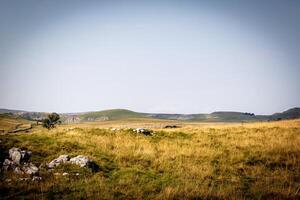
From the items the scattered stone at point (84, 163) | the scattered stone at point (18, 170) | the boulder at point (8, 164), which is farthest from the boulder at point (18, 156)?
the scattered stone at point (84, 163)

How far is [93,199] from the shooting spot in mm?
7945

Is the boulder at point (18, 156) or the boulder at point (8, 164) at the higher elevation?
the boulder at point (18, 156)

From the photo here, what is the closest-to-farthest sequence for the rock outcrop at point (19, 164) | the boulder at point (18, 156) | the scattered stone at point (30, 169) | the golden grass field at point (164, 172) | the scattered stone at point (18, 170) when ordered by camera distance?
the golden grass field at point (164, 172) < the scattered stone at point (30, 169) < the scattered stone at point (18, 170) < the rock outcrop at point (19, 164) < the boulder at point (18, 156)

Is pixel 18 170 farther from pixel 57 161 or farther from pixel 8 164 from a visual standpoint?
pixel 57 161

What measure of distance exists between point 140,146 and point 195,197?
9.27 m

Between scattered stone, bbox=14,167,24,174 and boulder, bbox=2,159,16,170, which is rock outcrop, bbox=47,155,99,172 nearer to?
scattered stone, bbox=14,167,24,174

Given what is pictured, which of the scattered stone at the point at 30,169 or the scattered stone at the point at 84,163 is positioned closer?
the scattered stone at the point at 30,169

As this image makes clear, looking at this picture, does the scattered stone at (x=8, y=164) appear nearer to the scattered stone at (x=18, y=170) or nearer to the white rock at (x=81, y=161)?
the scattered stone at (x=18, y=170)

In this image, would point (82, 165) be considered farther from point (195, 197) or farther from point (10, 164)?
point (195, 197)

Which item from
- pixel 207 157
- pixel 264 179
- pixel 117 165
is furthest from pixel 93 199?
pixel 207 157

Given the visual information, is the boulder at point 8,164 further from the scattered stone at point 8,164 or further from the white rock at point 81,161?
the white rock at point 81,161

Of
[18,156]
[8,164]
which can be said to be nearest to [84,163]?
[18,156]

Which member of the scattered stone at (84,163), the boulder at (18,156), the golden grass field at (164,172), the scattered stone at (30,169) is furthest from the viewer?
the boulder at (18,156)

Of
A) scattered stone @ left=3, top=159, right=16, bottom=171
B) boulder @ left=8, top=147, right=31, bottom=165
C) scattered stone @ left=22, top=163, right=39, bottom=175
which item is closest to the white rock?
scattered stone @ left=22, top=163, right=39, bottom=175
